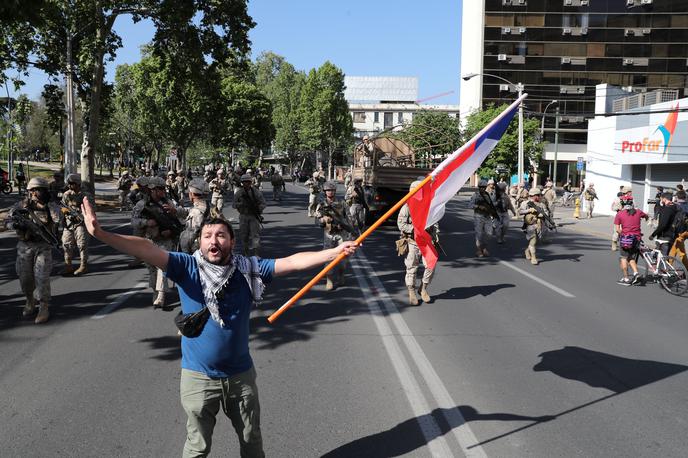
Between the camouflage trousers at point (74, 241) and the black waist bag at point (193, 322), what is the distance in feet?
26.6

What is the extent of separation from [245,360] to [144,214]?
16.4 feet

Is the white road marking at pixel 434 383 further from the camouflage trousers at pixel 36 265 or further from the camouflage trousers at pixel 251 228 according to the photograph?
the camouflage trousers at pixel 36 265

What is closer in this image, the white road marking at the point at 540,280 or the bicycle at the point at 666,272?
the white road marking at the point at 540,280

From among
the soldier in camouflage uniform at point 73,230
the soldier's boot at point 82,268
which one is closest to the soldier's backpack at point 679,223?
the soldier in camouflage uniform at point 73,230

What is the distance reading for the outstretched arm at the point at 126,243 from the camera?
2988mm

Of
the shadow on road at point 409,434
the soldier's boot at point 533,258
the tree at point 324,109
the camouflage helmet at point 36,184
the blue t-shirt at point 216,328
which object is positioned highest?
the tree at point 324,109

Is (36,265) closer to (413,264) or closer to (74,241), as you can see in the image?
(74,241)

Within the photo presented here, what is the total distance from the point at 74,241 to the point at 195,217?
423 cm

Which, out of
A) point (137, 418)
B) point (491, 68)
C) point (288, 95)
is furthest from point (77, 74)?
point (288, 95)

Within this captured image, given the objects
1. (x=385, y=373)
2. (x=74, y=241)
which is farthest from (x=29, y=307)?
(x=385, y=373)

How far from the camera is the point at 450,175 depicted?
4.86 metres

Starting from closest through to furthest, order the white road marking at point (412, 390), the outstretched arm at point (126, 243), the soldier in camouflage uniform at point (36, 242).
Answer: the outstretched arm at point (126, 243)
the white road marking at point (412, 390)
the soldier in camouflage uniform at point (36, 242)

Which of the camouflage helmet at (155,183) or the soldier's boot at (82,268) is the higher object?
the camouflage helmet at (155,183)

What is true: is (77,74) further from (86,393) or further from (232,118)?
(232,118)
